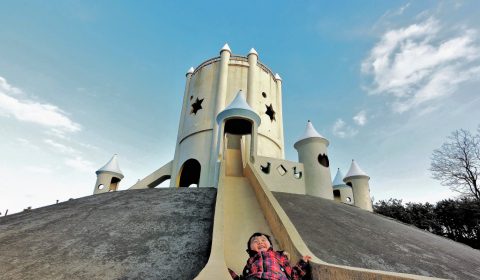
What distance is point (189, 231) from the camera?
544cm

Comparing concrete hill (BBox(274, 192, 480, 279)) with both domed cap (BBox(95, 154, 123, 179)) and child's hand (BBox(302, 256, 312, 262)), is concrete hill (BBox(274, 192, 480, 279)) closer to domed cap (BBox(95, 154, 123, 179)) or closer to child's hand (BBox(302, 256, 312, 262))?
child's hand (BBox(302, 256, 312, 262))

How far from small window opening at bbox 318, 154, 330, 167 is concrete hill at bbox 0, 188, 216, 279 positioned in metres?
7.62

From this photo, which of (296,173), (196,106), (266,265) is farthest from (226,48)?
(266,265)

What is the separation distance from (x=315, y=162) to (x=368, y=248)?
7.20 meters

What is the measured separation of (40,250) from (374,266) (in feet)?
20.7

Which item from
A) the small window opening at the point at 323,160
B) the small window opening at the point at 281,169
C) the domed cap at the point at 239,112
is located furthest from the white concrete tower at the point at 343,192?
the domed cap at the point at 239,112

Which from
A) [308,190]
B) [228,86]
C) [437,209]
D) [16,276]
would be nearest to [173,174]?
[228,86]

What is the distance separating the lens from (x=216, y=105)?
48.2ft

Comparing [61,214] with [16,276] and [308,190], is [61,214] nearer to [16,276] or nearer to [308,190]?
[16,276]

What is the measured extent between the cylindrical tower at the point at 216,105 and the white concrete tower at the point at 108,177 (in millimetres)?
4287

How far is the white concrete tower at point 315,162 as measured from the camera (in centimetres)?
1266

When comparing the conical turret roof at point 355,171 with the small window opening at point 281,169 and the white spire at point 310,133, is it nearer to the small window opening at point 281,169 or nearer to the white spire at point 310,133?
the white spire at point 310,133

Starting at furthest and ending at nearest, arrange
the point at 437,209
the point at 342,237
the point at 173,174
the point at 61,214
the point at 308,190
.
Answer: the point at 437,209 < the point at 173,174 < the point at 308,190 < the point at 61,214 < the point at 342,237

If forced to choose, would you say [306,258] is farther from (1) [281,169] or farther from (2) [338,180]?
(2) [338,180]
